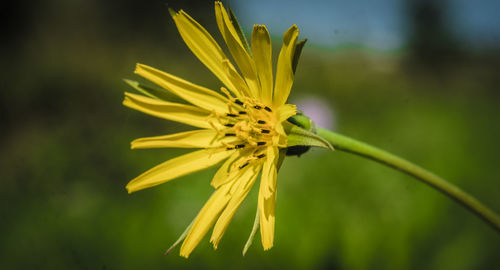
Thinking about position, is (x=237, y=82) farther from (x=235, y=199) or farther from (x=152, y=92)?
(x=235, y=199)

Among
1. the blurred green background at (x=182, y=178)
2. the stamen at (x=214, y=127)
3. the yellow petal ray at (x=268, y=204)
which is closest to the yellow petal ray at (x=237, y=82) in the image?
the stamen at (x=214, y=127)

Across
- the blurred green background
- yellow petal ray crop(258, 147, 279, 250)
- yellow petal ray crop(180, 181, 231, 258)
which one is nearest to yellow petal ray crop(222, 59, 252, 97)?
yellow petal ray crop(258, 147, 279, 250)

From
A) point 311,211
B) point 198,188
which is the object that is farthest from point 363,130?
point 198,188

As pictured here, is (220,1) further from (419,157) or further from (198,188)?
(419,157)

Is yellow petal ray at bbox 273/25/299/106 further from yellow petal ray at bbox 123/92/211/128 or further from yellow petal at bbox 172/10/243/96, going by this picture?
yellow petal ray at bbox 123/92/211/128

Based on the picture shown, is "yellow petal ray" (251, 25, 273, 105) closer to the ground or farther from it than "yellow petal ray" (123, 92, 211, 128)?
farther from it
